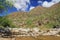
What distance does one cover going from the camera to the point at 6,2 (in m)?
21.7

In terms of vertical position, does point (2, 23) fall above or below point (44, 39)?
above

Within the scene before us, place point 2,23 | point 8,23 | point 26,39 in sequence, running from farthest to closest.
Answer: point 8,23, point 2,23, point 26,39

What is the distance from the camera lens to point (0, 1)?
71.8 feet

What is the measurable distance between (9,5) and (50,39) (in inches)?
Result: 354

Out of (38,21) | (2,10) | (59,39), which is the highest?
(38,21)

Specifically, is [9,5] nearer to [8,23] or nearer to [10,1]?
[10,1]

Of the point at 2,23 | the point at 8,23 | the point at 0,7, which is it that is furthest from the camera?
the point at 8,23

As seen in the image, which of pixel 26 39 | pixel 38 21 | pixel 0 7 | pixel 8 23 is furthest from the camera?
pixel 38 21

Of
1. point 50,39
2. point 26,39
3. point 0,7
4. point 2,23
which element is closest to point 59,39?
point 50,39

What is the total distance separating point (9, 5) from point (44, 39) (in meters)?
9.03

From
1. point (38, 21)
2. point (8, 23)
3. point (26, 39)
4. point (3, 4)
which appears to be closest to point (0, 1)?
point (3, 4)

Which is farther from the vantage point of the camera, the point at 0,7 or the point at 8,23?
the point at 8,23

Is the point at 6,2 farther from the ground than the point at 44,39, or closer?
farther from the ground

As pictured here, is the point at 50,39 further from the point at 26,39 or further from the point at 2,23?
the point at 2,23
